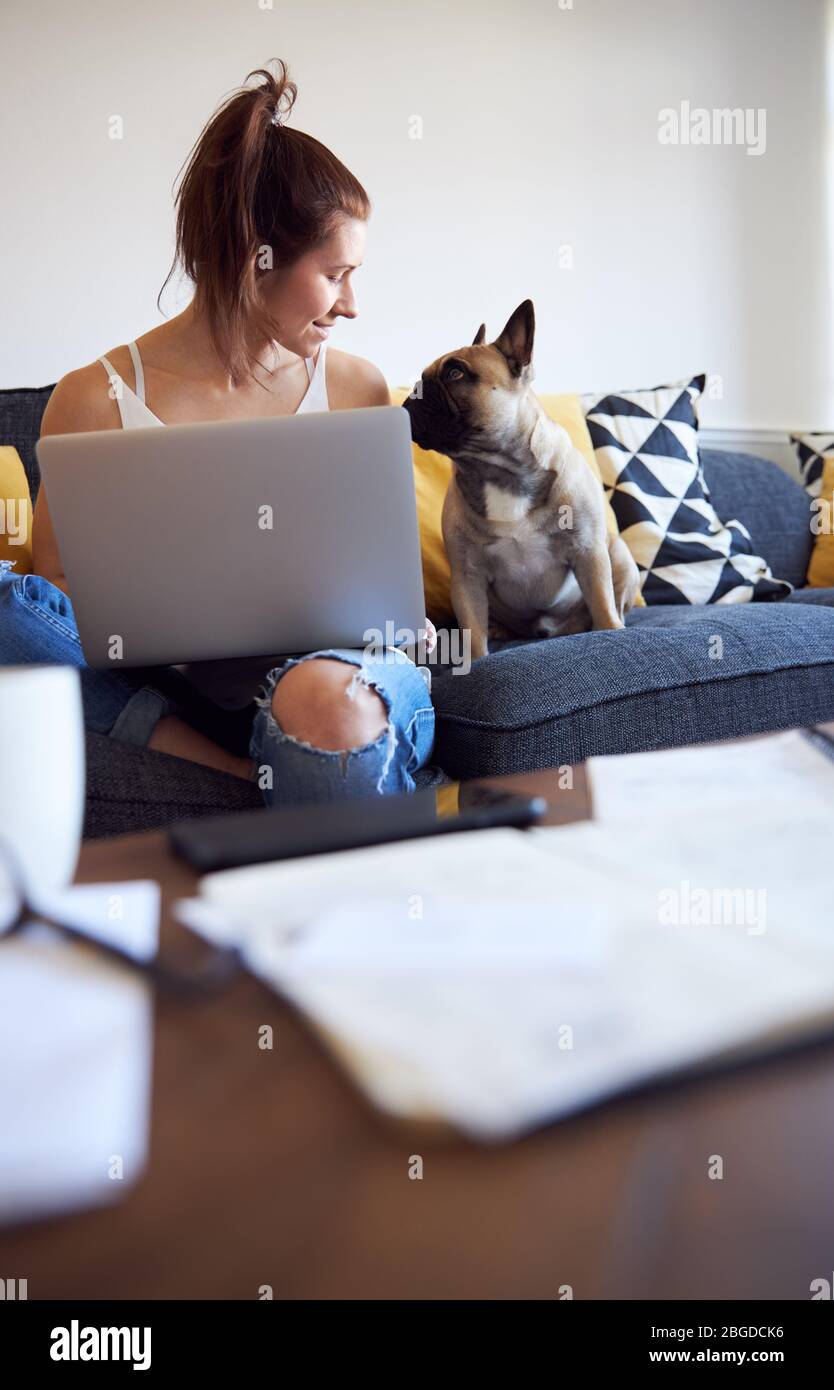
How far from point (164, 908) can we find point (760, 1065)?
0.86 feet

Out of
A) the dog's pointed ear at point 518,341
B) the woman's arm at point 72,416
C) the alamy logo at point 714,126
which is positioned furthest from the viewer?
the alamy logo at point 714,126

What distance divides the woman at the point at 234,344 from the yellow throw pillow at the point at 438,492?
41 centimetres

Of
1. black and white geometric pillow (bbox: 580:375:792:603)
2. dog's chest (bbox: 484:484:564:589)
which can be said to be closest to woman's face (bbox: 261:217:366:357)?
dog's chest (bbox: 484:484:564:589)

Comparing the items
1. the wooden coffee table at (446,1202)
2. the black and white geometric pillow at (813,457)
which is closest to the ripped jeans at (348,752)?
the wooden coffee table at (446,1202)

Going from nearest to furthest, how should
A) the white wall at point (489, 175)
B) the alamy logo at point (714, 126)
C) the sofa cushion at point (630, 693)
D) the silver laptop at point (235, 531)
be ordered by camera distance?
the silver laptop at point (235, 531) < the sofa cushion at point (630, 693) < the white wall at point (489, 175) < the alamy logo at point (714, 126)

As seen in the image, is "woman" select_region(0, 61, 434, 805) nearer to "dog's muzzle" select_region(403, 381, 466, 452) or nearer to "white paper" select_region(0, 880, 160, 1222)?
"dog's muzzle" select_region(403, 381, 466, 452)

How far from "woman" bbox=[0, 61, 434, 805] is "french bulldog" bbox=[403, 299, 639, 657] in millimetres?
201

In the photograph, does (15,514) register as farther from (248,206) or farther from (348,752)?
(348,752)

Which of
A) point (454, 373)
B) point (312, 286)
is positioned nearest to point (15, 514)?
point (312, 286)

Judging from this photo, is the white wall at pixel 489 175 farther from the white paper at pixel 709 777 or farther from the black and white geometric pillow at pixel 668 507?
the white paper at pixel 709 777

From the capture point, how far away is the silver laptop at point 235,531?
107 centimetres

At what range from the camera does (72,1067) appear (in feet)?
1.10

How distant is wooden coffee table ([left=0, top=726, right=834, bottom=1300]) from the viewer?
264 millimetres
